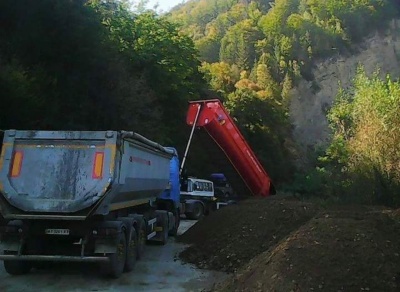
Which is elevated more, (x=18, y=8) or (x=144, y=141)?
(x=18, y=8)

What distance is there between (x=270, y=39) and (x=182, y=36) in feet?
140

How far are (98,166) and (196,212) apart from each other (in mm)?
12870

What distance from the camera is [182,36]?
1362 inches

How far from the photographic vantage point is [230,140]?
66.2 ft

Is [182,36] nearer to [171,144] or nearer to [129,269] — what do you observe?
[171,144]

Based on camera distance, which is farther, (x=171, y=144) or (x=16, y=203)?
(x=171, y=144)

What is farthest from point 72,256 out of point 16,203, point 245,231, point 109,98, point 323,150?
point 323,150

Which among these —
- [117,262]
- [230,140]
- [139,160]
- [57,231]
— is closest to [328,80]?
[230,140]

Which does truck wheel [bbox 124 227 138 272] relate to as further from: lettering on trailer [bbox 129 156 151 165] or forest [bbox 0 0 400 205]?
forest [bbox 0 0 400 205]

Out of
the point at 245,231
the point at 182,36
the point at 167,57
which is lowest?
the point at 245,231

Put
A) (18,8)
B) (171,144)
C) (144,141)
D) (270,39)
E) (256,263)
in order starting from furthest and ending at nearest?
(270,39) < (171,144) < (18,8) < (144,141) < (256,263)

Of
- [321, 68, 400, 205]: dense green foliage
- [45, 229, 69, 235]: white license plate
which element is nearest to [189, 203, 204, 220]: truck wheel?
[321, 68, 400, 205]: dense green foliage

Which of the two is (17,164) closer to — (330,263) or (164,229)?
(330,263)

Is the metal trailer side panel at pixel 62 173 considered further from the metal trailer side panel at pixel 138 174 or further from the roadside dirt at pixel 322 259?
the roadside dirt at pixel 322 259
